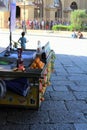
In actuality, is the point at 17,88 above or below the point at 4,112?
above

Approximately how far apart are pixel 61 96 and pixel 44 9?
46538mm

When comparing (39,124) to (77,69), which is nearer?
(39,124)

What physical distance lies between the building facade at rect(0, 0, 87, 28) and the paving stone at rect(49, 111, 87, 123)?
38747 millimetres

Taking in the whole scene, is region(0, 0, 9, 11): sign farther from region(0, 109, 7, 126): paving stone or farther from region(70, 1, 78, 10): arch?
region(70, 1, 78, 10): arch

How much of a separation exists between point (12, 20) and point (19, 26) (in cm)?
A: 3408

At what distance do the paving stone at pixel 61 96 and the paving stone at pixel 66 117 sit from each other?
1.01 m

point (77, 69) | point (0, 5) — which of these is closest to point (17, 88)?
point (0, 5)

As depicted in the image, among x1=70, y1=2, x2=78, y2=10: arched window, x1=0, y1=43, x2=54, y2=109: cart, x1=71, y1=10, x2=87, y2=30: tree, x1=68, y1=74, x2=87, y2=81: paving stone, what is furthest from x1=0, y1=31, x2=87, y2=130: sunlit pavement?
x1=70, y1=2, x2=78, y2=10: arched window

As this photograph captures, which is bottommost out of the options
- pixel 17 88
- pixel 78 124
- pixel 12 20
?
pixel 78 124

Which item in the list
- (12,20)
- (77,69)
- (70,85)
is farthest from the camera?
(77,69)

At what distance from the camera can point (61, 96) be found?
8.15 m

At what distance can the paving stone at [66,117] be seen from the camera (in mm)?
6445

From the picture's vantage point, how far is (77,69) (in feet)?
40.7

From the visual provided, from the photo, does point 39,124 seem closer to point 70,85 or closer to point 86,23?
point 70,85
